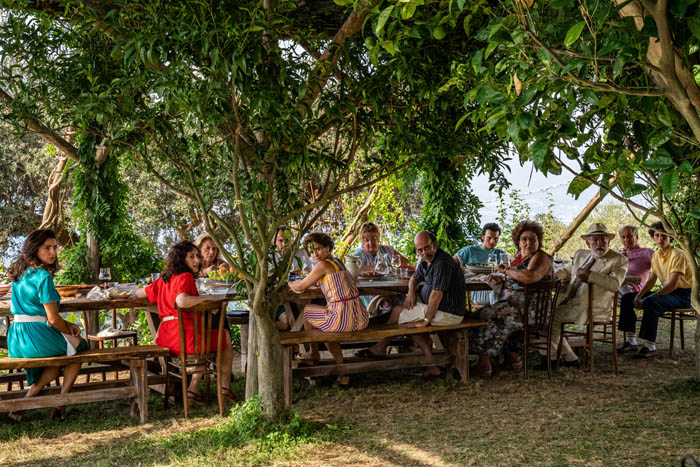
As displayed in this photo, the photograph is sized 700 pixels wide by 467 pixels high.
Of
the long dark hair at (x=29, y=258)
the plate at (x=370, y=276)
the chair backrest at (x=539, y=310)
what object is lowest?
the chair backrest at (x=539, y=310)

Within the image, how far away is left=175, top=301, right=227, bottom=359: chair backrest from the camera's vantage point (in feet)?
16.2

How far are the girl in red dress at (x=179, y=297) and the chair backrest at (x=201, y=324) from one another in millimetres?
45

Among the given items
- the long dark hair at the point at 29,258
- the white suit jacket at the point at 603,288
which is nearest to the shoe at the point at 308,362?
the long dark hair at the point at 29,258

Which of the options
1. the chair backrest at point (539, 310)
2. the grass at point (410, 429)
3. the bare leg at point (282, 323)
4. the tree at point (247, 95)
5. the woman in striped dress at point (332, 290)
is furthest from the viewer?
the bare leg at point (282, 323)

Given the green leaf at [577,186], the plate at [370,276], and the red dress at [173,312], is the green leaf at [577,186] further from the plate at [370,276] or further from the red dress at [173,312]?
the plate at [370,276]

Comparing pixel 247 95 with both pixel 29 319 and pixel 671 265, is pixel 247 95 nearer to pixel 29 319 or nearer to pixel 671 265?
pixel 29 319

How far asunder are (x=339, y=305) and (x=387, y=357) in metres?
0.90

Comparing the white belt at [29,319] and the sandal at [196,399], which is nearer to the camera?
the white belt at [29,319]

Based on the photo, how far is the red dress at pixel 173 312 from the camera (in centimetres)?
512

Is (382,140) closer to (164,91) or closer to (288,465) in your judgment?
(164,91)

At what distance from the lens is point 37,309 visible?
188 inches

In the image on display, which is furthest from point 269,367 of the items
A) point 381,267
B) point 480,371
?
point 381,267

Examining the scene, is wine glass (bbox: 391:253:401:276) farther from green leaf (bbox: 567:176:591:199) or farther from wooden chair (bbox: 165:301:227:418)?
green leaf (bbox: 567:176:591:199)

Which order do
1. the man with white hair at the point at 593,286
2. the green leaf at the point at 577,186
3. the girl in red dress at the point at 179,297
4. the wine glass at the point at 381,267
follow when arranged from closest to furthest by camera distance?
the green leaf at the point at 577,186 < the girl in red dress at the point at 179,297 < the man with white hair at the point at 593,286 < the wine glass at the point at 381,267
